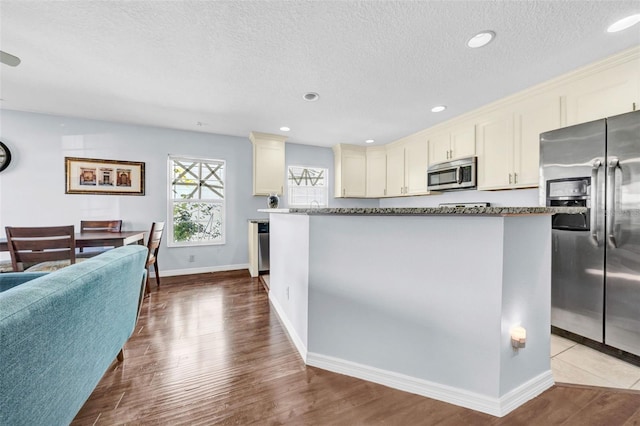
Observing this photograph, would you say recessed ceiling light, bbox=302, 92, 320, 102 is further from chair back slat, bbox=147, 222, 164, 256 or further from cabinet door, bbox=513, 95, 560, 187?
chair back slat, bbox=147, 222, 164, 256

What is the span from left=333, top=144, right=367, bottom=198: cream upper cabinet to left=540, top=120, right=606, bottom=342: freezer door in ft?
9.80

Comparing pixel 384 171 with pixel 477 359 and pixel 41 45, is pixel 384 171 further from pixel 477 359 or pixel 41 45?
pixel 41 45

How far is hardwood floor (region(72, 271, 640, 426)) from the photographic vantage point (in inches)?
51.8

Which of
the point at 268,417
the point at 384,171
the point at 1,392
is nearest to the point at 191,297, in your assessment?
the point at 268,417

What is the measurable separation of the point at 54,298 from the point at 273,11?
1877 mm

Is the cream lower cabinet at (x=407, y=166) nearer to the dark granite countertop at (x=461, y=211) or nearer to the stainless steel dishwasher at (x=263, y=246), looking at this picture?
the stainless steel dishwasher at (x=263, y=246)

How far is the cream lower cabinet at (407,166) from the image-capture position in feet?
13.5

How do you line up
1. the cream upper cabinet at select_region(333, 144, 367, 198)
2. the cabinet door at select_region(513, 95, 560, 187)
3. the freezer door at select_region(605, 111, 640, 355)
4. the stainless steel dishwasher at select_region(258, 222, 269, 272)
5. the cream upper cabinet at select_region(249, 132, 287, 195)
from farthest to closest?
the cream upper cabinet at select_region(333, 144, 367, 198)
the cream upper cabinet at select_region(249, 132, 287, 195)
the stainless steel dishwasher at select_region(258, 222, 269, 272)
the cabinet door at select_region(513, 95, 560, 187)
the freezer door at select_region(605, 111, 640, 355)

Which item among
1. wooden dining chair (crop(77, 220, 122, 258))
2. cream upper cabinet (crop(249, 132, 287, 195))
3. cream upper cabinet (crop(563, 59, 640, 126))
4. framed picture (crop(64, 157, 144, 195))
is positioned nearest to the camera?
cream upper cabinet (crop(563, 59, 640, 126))

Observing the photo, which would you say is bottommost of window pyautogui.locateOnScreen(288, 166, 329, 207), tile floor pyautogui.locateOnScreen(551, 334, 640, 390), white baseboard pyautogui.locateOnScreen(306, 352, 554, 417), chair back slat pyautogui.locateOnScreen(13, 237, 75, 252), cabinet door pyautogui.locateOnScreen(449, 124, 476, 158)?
tile floor pyautogui.locateOnScreen(551, 334, 640, 390)

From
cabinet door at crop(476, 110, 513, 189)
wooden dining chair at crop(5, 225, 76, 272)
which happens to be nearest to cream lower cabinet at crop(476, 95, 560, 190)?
cabinet door at crop(476, 110, 513, 189)

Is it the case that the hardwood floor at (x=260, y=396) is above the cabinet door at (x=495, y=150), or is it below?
below

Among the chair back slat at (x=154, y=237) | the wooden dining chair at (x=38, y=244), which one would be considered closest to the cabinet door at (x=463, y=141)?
the chair back slat at (x=154, y=237)

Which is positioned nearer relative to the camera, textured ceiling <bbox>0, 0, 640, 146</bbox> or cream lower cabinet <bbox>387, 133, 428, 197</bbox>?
textured ceiling <bbox>0, 0, 640, 146</bbox>
